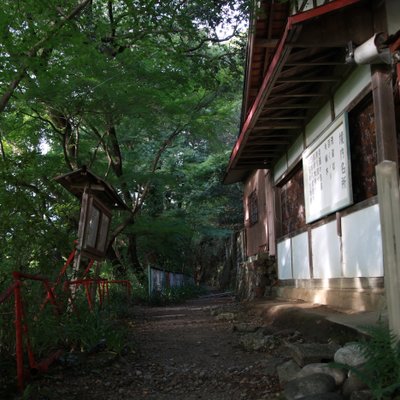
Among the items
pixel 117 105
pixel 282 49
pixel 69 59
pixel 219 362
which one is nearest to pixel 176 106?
pixel 117 105

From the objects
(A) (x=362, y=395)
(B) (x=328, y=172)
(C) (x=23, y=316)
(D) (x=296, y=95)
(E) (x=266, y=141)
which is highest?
(E) (x=266, y=141)

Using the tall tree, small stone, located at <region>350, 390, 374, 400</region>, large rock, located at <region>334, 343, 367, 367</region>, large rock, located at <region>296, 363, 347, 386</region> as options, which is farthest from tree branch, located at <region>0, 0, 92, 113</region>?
small stone, located at <region>350, 390, 374, 400</region>

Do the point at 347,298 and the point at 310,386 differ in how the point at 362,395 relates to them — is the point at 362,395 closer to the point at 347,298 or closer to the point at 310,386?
the point at 310,386

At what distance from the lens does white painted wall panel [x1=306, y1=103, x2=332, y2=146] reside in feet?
27.3

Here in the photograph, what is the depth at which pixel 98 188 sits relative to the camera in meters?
9.32

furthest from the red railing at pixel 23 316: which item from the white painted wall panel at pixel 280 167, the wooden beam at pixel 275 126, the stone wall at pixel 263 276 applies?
the stone wall at pixel 263 276

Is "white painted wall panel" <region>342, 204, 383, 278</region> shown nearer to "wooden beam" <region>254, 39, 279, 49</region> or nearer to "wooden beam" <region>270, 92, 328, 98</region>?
"wooden beam" <region>270, 92, 328, 98</region>

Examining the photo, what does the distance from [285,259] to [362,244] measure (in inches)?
198

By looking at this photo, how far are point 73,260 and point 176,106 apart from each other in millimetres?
6381

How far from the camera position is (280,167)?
1220 centimetres

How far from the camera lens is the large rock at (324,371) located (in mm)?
3939

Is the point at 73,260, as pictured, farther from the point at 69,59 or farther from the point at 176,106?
the point at 176,106

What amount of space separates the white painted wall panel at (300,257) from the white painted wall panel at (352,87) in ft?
9.95

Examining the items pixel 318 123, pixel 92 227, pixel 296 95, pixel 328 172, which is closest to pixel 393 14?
pixel 296 95
